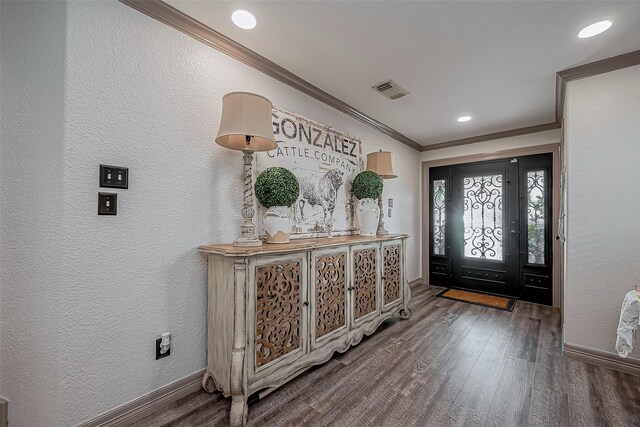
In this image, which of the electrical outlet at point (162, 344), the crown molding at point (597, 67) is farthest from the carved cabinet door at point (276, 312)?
the crown molding at point (597, 67)

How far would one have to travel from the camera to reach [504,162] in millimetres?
3865

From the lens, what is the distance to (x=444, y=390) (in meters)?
1.80

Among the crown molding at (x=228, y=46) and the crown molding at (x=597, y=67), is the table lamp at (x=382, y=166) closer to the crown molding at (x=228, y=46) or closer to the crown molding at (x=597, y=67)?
the crown molding at (x=228, y=46)

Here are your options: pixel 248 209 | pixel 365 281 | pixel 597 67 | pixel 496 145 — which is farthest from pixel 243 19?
pixel 496 145

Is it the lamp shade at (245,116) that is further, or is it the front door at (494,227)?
the front door at (494,227)

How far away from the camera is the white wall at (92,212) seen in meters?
1.30

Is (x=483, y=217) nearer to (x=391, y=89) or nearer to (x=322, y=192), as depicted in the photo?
(x=391, y=89)

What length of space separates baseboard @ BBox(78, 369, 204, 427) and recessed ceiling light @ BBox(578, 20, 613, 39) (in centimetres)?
344

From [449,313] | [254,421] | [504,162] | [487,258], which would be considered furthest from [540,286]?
[254,421]

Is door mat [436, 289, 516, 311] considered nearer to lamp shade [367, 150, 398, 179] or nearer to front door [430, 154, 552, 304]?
front door [430, 154, 552, 304]

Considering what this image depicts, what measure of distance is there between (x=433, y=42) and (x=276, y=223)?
172 cm

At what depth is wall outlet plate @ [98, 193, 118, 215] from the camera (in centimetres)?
139

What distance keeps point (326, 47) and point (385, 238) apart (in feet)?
5.86

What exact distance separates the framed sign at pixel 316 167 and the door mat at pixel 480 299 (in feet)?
6.66
